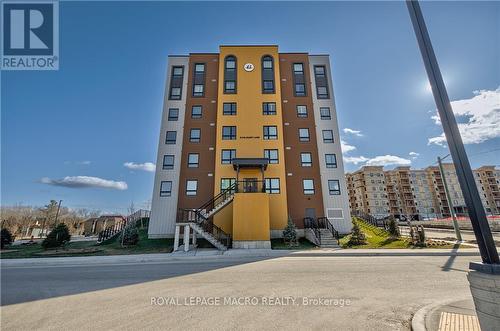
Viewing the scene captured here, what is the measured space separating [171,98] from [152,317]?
24.8m

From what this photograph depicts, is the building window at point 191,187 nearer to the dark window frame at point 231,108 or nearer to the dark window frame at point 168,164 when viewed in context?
the dark window frame at point 168,164

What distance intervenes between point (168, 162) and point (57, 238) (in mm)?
11388

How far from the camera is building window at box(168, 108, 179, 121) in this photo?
24812 mm

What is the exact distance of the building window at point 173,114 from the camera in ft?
81.4

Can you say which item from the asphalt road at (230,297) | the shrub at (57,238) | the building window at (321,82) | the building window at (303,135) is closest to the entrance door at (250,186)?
the building window at (303,135)

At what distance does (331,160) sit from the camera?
23.9 meters

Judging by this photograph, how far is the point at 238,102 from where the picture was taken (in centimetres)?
2489

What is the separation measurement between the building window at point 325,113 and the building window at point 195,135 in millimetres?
14806

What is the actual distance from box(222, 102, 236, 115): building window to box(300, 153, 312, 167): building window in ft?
30.6

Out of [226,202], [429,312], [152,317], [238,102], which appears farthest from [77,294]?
[238,102]

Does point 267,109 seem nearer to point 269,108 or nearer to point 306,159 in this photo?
point 269,108

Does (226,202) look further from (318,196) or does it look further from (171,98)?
(171,98)

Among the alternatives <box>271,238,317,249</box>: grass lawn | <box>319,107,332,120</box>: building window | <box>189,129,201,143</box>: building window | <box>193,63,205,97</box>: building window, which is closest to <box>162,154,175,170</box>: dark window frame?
<box>189,129,201,143</box>: building window

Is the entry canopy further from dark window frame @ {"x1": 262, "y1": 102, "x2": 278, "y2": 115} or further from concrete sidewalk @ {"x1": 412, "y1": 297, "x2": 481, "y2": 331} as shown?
concrete sidewalk @ {"x1": 412, "y1": 297, "x2": 481, "y2": 331}
